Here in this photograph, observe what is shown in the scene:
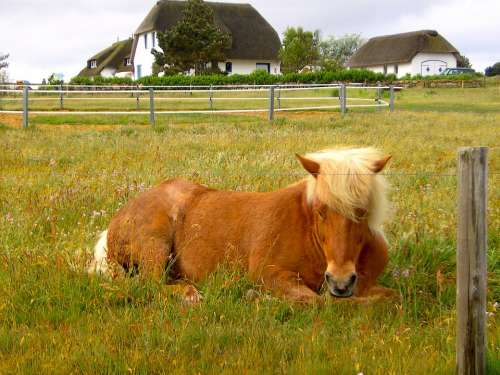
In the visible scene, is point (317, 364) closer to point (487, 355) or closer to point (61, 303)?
point (487, 355)

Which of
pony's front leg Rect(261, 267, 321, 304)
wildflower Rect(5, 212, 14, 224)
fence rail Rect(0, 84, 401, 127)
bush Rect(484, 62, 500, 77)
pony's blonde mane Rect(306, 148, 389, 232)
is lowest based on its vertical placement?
pony's front leg Rect(261, 267, 321, 304)

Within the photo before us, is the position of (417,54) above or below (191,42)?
above

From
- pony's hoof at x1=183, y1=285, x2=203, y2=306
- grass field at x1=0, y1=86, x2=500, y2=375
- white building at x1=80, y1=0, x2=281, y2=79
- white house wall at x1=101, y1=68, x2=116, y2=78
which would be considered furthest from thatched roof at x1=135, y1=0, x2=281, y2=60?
pony's hoof at x1=183, y1=285, x2=203, y2=306

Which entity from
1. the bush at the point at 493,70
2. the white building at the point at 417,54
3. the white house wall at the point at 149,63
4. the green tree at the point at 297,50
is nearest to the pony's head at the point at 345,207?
the green tree at the point at 297,50

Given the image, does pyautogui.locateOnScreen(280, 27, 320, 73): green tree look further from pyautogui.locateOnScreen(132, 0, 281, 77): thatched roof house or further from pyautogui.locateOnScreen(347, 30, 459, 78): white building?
pyautogui.locateOnScreen(347, 30, 459, 78): white building

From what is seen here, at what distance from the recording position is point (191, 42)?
53375 millimetres

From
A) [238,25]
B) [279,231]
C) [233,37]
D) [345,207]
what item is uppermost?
[238,25]

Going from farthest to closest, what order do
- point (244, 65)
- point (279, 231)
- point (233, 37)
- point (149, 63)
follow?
point (244, 65) < point (233, 37) < point (149, 63) < point (279, 231)

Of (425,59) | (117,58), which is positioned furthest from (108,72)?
(425,59)

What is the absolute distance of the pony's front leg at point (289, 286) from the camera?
4594 millimetres

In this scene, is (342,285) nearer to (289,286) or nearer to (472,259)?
(289,286)

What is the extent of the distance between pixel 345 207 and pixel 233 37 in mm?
62044

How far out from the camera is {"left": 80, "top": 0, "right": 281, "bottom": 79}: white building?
207 feet

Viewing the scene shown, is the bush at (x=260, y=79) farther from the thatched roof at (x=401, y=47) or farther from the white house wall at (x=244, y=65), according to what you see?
the thatched roof at (x=401, y=47)
